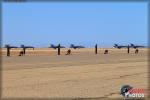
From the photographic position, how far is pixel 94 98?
1201 centimetres

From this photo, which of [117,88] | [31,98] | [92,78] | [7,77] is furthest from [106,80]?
[31,98]

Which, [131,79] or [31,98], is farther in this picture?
[131,79]

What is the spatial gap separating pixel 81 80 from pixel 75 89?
8.70ft

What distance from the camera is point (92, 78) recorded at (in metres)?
17.2

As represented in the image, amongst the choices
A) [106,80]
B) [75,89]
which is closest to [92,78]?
[106,80]

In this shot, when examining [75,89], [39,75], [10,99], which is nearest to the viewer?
[10,99]

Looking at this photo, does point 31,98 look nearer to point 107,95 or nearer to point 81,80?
point 107,95

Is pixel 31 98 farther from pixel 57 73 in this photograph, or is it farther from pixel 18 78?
pixel 57 73

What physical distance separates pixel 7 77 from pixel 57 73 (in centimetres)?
273

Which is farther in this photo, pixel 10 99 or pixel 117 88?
pixel 117 88

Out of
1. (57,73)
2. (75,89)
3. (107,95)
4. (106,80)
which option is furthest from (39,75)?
(107,95)

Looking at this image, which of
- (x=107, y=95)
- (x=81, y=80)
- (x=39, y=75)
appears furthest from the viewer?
(x=39, y=75)

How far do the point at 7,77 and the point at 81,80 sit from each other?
2781mm

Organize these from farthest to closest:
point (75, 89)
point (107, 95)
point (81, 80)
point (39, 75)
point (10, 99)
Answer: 1. point (39, 75)
2. point (81, 80)
3. point (75, 89)
4. point (107, 95)
5. point (10, 99)
